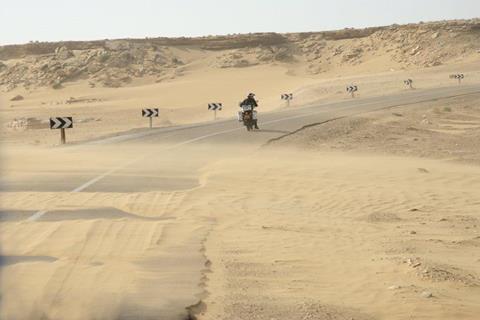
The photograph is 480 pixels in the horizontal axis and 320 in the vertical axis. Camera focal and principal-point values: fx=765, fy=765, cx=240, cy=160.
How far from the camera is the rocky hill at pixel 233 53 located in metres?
82.0

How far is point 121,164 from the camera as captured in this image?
19.3 m

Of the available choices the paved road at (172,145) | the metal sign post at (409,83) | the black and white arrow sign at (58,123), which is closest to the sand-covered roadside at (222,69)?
the metal sign post at (409,83)

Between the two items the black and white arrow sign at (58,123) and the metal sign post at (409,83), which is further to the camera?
the metal sign post at (409,83)

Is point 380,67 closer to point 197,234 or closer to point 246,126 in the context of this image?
point 246,126

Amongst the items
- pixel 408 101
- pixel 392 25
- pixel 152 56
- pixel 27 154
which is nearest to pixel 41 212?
pixel 27 154

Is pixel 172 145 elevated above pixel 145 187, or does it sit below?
below

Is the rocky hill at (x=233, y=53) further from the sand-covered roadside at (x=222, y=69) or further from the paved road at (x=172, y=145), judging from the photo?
the paved road at (x=172, y=145)

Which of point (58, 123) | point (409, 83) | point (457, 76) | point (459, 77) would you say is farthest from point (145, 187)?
point (457, 76)

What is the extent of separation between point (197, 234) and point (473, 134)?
21.4 m

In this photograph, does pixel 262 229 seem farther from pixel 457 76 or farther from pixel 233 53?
pixel 233 53

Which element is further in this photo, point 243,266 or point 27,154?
point 27,154

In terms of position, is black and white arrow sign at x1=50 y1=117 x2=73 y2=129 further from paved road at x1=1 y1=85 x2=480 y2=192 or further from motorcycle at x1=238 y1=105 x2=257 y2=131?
motorcycle at x1=238 y1=105 x2=257 y2=131

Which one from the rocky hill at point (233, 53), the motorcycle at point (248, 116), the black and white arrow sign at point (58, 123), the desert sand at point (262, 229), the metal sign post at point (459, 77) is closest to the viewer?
the desert sand at point (262, 229)

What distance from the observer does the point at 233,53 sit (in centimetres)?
8944
